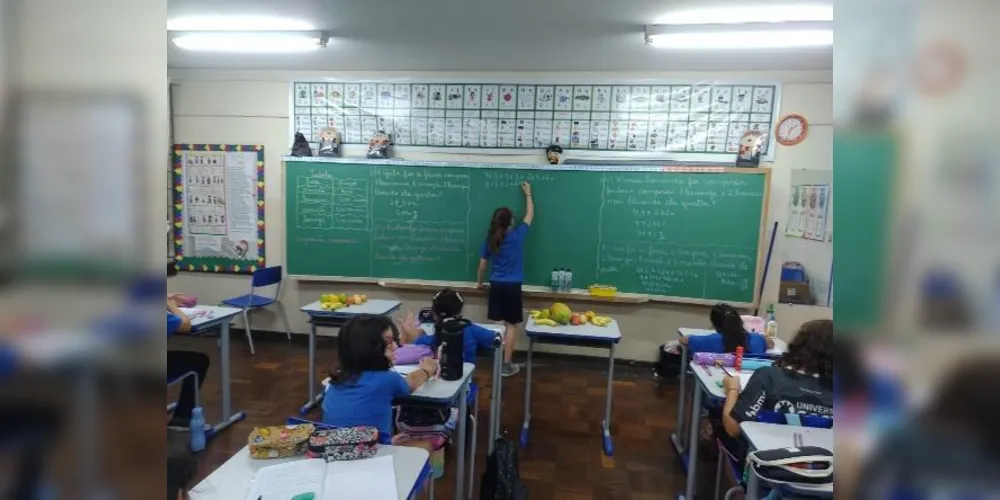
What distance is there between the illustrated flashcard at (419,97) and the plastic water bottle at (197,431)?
283cm

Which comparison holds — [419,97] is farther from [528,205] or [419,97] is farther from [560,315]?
[560,315]

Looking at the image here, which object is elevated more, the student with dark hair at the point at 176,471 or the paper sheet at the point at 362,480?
the student with dark hair at the point at 176,471

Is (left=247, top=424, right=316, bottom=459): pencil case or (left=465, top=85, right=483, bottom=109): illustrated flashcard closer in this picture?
(left=247, top=424, right=316, bottom=459): pencil case

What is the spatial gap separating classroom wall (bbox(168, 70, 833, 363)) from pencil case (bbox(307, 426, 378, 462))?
2.95 m

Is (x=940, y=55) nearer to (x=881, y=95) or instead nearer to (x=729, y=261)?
(x=881, y=95)

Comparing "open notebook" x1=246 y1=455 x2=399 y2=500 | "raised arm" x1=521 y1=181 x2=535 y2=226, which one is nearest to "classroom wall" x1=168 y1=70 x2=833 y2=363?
"raised arm" x1=521 y1=181 x2=535 y2=226

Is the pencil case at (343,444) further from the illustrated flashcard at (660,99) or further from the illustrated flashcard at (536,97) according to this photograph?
the illustrated flashcard at (660,99)

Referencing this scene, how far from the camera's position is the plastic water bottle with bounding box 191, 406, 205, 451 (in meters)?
2.75

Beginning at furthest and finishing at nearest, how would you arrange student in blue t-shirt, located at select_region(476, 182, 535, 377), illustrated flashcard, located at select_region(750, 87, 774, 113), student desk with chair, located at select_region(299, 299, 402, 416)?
student in blue t-shirt, located at select_region(476, 182, 535, 377) < illustrated flashcard, located at select_region(750, 87, 774, 113) < student desk with chair, located at select_region(299, 299, 402, 416)

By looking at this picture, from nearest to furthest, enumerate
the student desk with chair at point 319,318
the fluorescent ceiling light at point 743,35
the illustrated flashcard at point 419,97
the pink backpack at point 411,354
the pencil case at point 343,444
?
the pencil case at point 343,444, the pink backpack at point 411,354, the fluorescent ceiling light at point 743,35, the student desk with chair at point 319,318, the illustrated flashcard at point 419,97

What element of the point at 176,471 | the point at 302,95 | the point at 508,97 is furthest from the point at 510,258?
the point at 176,471

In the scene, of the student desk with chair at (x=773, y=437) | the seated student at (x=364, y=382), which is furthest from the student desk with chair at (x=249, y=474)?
the student desk with chair at (x=773, y=437)

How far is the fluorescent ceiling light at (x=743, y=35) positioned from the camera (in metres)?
2.86

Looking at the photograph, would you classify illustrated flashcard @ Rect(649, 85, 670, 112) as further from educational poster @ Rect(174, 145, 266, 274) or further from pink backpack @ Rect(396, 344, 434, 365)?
educational poster @ Rect(174, 145, 266, 274)
